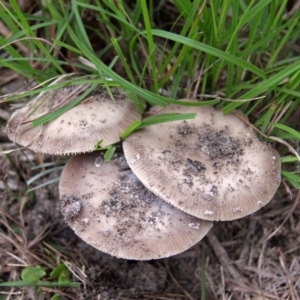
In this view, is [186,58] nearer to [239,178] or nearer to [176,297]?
[239,178]

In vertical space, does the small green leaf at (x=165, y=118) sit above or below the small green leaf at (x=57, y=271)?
above

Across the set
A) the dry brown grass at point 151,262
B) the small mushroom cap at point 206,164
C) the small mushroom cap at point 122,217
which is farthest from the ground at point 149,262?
the small mushroom cap at point 122,217

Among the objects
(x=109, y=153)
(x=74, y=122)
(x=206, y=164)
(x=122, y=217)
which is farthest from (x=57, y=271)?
(x=206, y=164)

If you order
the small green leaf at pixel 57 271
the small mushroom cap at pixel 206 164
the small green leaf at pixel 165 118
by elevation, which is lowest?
the small green leaf at pixel 57 271

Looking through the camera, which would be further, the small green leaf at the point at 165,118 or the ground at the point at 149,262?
the ground at the point at 149,262

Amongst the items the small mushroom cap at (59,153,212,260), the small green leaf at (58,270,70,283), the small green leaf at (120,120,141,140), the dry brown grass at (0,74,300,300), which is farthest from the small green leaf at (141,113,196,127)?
the small green leaf at (58,270,70,283)

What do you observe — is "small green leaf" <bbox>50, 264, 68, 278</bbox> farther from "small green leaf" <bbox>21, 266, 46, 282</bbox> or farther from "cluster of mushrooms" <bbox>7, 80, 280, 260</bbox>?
"cluster of mushrooms" <bbox>7, 80, 280, 260</bbox>

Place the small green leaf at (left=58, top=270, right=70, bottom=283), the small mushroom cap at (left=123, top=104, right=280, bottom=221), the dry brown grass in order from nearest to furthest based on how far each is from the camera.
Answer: the small mushroom cap at (left=123, top=104, right=280, bottom=221)
the small green leaf at (left=58, top=270, right=70, bottom=283)
the dry brown grass

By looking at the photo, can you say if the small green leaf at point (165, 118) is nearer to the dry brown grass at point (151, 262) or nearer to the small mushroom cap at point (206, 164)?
the small mushroom cap at point (206, 164)
